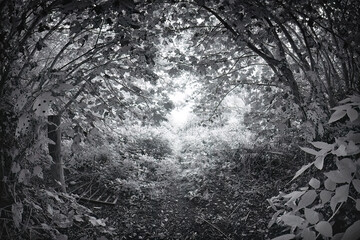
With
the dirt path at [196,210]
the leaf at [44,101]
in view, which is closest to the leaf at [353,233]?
the leaf at [44,101]

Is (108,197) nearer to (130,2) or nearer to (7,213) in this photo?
(7,213)

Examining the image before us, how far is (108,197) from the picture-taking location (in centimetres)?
598

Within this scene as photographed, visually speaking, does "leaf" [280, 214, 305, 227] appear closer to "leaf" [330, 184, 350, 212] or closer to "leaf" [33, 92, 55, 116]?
"leaf" [330, 184, 350, 212]

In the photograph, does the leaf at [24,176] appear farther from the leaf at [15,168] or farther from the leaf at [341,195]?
the leaf at [341,195]

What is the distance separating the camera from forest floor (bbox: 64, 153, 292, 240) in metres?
4.64

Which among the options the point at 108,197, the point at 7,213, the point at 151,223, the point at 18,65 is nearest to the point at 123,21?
the point at 18,65

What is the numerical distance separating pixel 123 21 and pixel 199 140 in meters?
9.99

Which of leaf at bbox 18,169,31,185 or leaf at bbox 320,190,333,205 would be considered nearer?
leaf at bbox 320,190,333,205

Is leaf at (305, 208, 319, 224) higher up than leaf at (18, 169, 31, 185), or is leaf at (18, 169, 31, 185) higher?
leaf at (18, 169, 31, 185)

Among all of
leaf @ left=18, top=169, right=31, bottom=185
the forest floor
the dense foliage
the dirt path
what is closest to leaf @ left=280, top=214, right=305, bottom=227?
the dense foliage

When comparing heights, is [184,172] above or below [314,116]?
below

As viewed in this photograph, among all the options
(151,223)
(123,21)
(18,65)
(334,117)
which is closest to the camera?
(334,117)

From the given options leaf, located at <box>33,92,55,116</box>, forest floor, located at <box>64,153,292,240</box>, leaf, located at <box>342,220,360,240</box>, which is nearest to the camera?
leaf, located at <box>342,220,360,240</box>

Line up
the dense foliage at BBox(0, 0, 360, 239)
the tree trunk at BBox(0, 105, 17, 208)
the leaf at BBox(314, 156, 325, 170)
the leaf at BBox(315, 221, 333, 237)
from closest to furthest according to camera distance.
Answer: the leaf at BBox(315, 221, 333, 237) → the leaf at BBox(314, 156, 325, 170) → the dense foliage at BBox(0, 0, 360, 239) → the tree trunk at BBox(0, 105, 17, 208)
